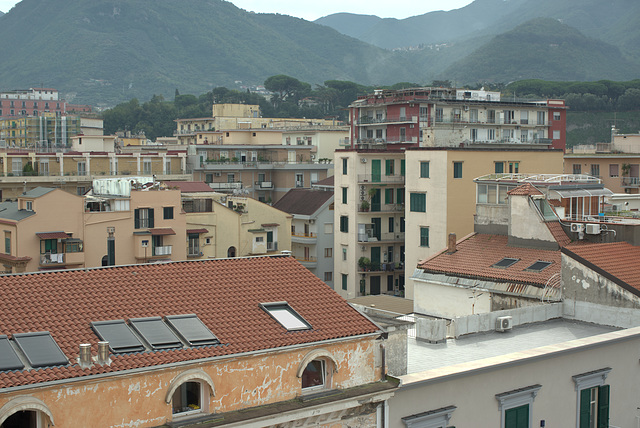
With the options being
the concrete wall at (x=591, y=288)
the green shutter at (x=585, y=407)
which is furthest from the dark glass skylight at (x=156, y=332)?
the concrete wall at (x=591, y=288)

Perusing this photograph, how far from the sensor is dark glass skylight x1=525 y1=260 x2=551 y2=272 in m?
31.2

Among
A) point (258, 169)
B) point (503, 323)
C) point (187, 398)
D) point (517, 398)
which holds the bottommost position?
point (517, 398)

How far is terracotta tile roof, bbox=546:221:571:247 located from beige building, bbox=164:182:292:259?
35.0 metres

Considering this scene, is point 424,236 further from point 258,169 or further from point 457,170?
point 258,169

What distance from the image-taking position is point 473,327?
2495 centimetres

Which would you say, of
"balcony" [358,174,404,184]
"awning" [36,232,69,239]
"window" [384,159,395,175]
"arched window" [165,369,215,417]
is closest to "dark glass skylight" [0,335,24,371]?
"arched window" [165,369,215,417]

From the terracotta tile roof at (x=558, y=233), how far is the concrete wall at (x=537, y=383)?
843 cm

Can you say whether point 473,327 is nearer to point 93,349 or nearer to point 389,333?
point 389,333

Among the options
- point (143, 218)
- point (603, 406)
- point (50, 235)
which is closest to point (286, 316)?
point (603, 406)

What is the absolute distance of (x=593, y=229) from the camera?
30719mm

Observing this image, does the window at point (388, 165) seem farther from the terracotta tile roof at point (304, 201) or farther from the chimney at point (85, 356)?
the chimney at point (85, 356)

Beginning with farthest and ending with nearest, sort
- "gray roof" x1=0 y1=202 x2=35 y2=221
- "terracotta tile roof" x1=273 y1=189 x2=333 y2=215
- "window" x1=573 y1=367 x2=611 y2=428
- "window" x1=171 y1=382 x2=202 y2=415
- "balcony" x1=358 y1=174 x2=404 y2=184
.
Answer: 1. "terracotta tile roof" x1=273 y1=189 x2=333 y2=215
2. "balcony" x1=358 y1=174 x2=404 y2=184
3. "gray roof" x1=0 y1=202 x2=35 y2=221
4. "window" x1=573 y1=367 x2=611 y2=428
5. "window" x1=171 y1=382 x2=202 y2=415

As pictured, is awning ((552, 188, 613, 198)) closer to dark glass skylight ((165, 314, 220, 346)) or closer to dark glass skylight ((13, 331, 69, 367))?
dark glass skylight ((165, 314, 220, 346))

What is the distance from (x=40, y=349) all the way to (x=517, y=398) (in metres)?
11.7
